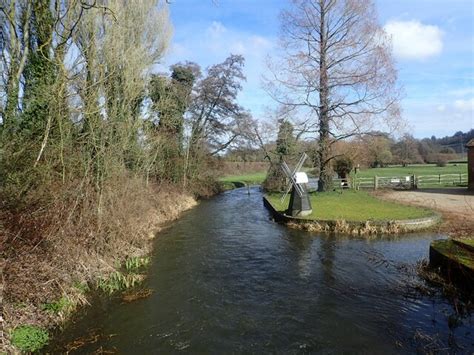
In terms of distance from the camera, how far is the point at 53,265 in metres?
7.74

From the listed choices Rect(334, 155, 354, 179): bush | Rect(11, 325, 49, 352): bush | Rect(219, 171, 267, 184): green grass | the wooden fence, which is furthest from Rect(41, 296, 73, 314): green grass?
Rect(219, 171, 267, 184): green grass

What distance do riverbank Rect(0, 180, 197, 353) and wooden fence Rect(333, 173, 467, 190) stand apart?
21.8m

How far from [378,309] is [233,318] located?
3086 millimetres

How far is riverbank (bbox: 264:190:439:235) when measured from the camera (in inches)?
586

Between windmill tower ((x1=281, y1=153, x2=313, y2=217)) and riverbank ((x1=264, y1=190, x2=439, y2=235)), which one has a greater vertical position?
windmill tower ((x1=281, y1=153, x2=313, y2=217))

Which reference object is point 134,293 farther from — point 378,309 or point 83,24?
point 83,24

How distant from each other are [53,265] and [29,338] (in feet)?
6.34

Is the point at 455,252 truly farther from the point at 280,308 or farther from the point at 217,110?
the point at 217,110

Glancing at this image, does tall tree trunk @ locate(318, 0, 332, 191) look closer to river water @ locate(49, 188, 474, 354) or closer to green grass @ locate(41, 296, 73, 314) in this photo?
river water @ locate(49, 188, 474, 354)

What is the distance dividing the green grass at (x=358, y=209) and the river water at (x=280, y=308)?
3054mm

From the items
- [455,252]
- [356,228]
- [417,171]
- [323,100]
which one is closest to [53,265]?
[455,252]

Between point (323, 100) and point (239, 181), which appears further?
point (239, 181)

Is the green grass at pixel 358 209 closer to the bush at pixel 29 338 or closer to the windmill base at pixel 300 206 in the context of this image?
the windmill base at pixel 300 206

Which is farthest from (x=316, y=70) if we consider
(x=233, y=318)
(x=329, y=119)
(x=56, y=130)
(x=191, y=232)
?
(x=233, y=318)
